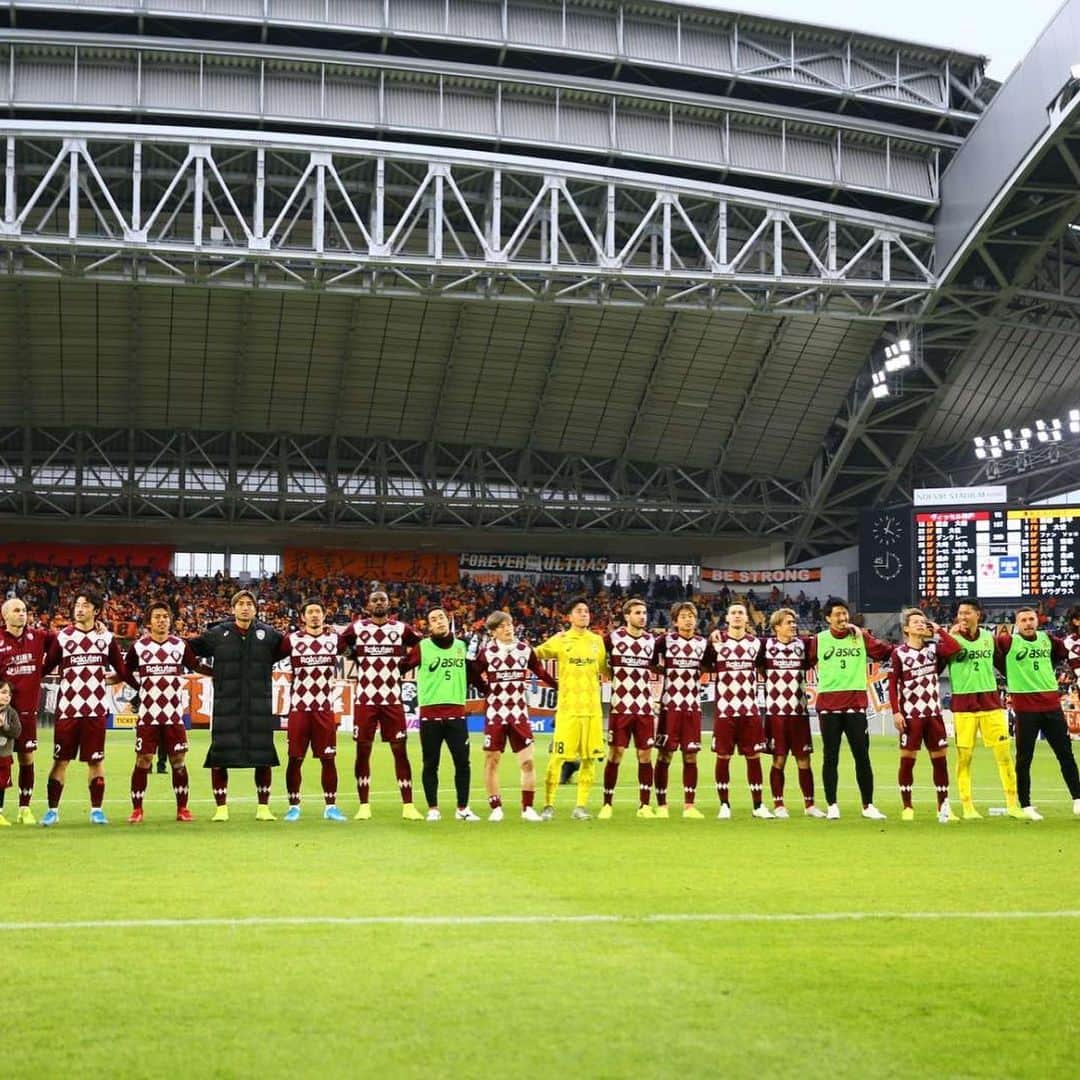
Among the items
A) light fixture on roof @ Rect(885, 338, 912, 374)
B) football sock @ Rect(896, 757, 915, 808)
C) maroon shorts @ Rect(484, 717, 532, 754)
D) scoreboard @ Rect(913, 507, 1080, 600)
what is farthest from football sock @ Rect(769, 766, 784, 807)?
light fixture on roof @ Rect(885, 338, 912, 374)

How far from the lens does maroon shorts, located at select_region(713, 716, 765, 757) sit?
15.3 m

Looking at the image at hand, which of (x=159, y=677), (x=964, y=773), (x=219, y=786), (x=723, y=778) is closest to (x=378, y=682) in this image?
(x=219, y=786)

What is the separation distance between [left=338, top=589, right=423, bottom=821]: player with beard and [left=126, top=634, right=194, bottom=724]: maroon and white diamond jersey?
1620 mm

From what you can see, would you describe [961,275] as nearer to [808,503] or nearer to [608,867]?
[808,503]

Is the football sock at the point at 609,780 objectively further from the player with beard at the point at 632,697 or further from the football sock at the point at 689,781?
the football sock at the point at 689,781

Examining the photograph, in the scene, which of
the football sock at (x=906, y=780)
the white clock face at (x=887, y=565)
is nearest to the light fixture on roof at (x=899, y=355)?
the white clock face at (x=887, y=565)

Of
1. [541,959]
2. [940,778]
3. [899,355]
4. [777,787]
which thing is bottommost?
[541,959]

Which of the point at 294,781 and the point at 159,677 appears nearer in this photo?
the point at 159,677

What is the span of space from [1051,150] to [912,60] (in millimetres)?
7601

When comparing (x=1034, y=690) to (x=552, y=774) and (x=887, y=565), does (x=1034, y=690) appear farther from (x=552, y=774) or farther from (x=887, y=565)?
(x=887, y=565)

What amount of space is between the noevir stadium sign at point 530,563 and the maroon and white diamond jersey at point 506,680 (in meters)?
42.0

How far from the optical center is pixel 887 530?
1485 inches

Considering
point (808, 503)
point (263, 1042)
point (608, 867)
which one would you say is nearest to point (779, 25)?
point (808, 503)

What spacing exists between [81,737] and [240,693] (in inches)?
60.3
